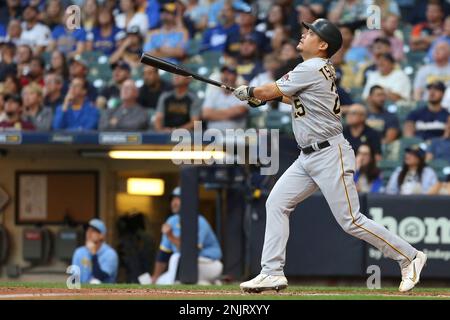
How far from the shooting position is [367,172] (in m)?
12.9

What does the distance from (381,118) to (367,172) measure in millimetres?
941

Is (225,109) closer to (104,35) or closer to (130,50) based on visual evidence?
(130,50)

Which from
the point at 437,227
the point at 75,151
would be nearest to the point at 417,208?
the point at 437,227

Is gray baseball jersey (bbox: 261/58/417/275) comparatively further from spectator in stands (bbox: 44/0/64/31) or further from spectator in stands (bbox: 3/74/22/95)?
spectator in stands (bbox: 44/0/64/31)

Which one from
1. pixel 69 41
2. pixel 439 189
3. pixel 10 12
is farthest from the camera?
pixel 10 12

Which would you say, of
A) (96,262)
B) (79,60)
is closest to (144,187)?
(79,60)

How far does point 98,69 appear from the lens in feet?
51.4

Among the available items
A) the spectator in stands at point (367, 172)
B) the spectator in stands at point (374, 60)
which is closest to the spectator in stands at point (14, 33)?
the spectator in stands at point (374, 60)

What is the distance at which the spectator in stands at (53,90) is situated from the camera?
14891mm

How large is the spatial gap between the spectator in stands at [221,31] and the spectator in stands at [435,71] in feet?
8.51

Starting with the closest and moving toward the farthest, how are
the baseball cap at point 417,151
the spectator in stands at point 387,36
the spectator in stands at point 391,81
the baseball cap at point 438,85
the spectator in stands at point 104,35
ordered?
the baseball cap at point 417,151 → the baseball cap at point 438,85 → the spectator in stands at point 391,81 → the spectator in stands at point 387,36 → the spectator in stands at point 104,35

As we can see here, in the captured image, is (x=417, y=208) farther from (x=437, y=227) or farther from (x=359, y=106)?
(x=359, y=106)

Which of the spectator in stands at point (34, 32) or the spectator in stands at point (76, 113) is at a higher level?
the spectator in stands at point (34, 32)

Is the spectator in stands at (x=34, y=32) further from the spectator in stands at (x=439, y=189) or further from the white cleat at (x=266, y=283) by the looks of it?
the white cleat at (x=266, y=283)
